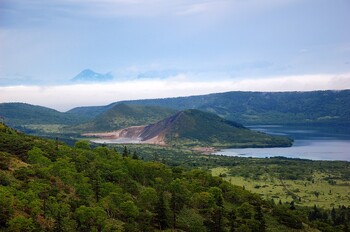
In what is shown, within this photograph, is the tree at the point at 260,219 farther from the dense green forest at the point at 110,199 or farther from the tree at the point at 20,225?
the tree at the point at 20,225

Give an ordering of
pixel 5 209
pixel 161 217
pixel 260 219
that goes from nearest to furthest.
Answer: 1. pixel 5 209
2. pixel 161 217
3. pixel 260 219

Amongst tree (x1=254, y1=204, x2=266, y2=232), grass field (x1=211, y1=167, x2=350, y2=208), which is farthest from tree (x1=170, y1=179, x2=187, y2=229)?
grass field (x1=211, y1=167, x2=350, y2=208)

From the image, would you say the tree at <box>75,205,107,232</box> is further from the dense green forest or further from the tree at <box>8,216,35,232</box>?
the tree at <box>8,216,35,232</box>

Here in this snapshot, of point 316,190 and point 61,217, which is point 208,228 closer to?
point 61,217

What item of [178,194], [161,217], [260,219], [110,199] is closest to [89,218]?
[110,199]

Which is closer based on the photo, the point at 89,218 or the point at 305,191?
the point at 89,218

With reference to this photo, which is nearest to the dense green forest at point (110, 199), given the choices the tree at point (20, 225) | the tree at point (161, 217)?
the tree at point (161, 217)

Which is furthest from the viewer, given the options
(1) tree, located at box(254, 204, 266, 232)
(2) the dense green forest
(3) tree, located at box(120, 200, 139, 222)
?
(1) tree, located at box(254, 204, 266, 232)

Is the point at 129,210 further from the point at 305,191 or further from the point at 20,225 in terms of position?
the point at 305,191
